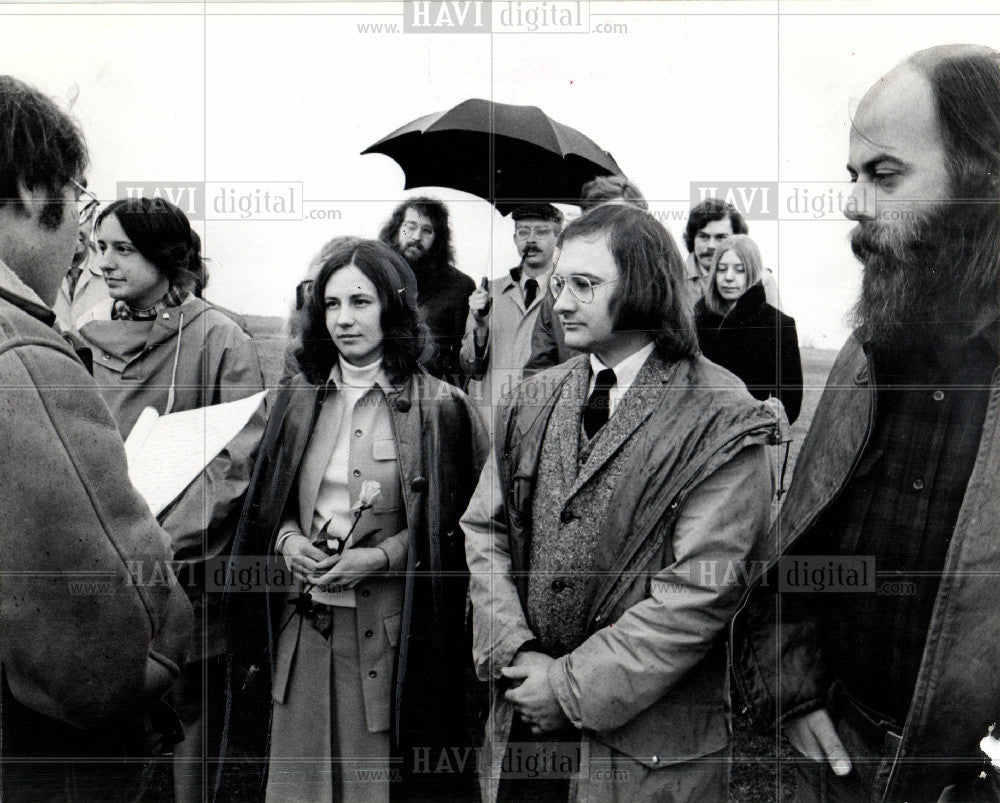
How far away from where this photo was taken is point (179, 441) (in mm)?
3727

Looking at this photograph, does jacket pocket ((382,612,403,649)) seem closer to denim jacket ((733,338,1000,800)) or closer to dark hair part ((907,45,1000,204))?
denim jacket ((733,338,1000,800))

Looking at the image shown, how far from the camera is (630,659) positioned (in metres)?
3.34

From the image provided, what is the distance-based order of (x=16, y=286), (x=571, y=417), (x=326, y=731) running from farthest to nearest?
(x=326, y=731) < (x=571, y=417) < (x=16, y=286)

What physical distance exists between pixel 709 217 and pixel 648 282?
1.23 ft

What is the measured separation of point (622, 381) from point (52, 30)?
91.6 inches

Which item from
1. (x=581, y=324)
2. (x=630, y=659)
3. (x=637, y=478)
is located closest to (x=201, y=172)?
(x=581, y=324)

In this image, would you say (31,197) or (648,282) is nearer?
(31,197)

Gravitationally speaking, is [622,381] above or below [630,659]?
above

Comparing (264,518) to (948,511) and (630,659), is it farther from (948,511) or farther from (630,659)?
(948,511)

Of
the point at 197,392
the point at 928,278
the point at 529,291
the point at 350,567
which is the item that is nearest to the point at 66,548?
the point at 197,392

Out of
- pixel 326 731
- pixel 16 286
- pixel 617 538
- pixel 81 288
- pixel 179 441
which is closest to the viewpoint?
pixel 16 286

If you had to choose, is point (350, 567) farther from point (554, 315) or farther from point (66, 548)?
point (554, 315)

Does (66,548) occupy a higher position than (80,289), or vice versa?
(80,289)

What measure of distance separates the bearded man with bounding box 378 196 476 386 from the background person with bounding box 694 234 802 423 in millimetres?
808
